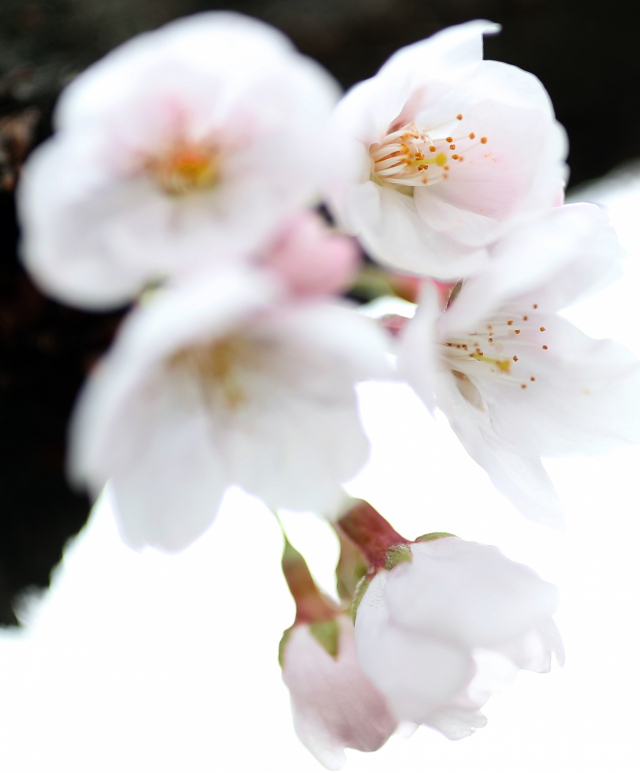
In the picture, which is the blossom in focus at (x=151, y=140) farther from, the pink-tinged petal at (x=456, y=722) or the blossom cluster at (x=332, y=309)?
the pink-tinged petal at (x=456, y=722)

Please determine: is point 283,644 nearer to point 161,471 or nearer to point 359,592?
point 359,592

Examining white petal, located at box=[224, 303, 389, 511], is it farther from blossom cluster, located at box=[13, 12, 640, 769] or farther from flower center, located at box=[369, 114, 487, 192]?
flower center, located at box=[369, 114, 487, 192]

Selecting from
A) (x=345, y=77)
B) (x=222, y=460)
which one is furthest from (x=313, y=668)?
(x=345, y=77)

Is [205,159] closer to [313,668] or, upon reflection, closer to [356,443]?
[356,443]

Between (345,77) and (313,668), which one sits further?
(345,77)

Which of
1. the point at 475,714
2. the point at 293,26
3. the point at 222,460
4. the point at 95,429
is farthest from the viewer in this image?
the point at 293,26
